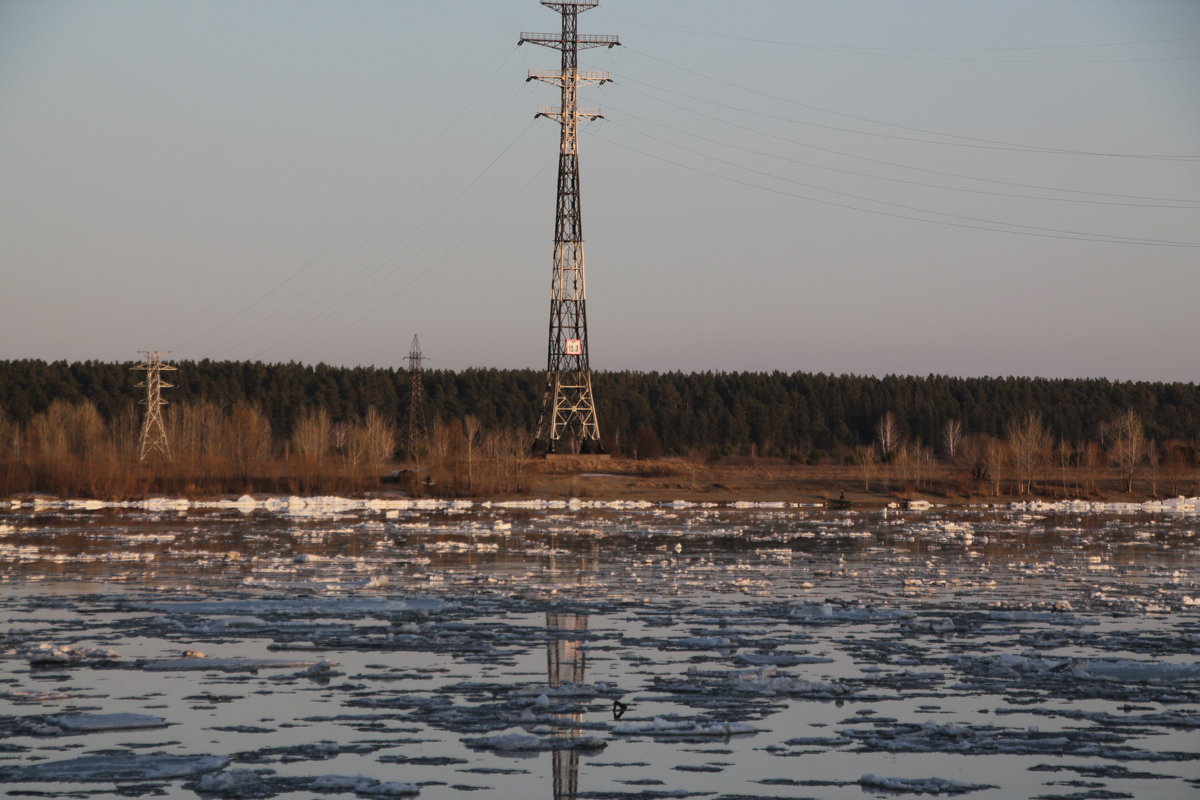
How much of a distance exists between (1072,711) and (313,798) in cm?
654

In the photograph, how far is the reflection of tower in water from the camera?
918 centimetres

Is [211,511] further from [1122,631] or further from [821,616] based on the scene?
[1122,631]

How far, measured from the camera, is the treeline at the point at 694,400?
11881 centimetres

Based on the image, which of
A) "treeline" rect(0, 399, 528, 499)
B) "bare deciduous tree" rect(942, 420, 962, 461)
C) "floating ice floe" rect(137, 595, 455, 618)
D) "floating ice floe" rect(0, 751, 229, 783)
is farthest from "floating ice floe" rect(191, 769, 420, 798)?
"bare deciduous tree" rect(942, 420, 962, 461)

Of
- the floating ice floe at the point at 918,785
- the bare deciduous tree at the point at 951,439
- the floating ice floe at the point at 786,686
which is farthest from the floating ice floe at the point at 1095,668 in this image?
the bare deciduous tree at the point at 951,439

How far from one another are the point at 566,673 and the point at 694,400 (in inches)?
4637

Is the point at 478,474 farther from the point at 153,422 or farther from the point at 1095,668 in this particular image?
the point at 1095,668

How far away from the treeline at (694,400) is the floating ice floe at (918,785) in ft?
335

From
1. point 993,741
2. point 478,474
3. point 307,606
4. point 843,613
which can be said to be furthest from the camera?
point 478,474

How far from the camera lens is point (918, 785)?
917cm

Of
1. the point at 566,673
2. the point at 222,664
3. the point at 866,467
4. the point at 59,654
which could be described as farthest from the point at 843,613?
the point at 866,467

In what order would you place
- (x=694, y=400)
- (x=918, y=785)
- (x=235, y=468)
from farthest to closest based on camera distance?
(x=694, y=400) < (x=235, y=468) < (x=918, y=785)

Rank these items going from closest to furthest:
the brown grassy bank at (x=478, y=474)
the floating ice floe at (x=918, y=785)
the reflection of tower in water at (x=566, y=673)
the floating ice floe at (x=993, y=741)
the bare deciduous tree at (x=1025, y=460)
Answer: the floating ice floe at (x=918, y=785), the reflection of tower in water at (x=566, y=673), the floating ice floe at (x=993, y=741), the brown grassy bank at (x=478, y=474), the bare deciduous tree at (x=1025, y=460)

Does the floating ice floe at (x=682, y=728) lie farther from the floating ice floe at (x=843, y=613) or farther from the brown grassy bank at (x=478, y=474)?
the brown grassy bank at (x=478, y=474)
